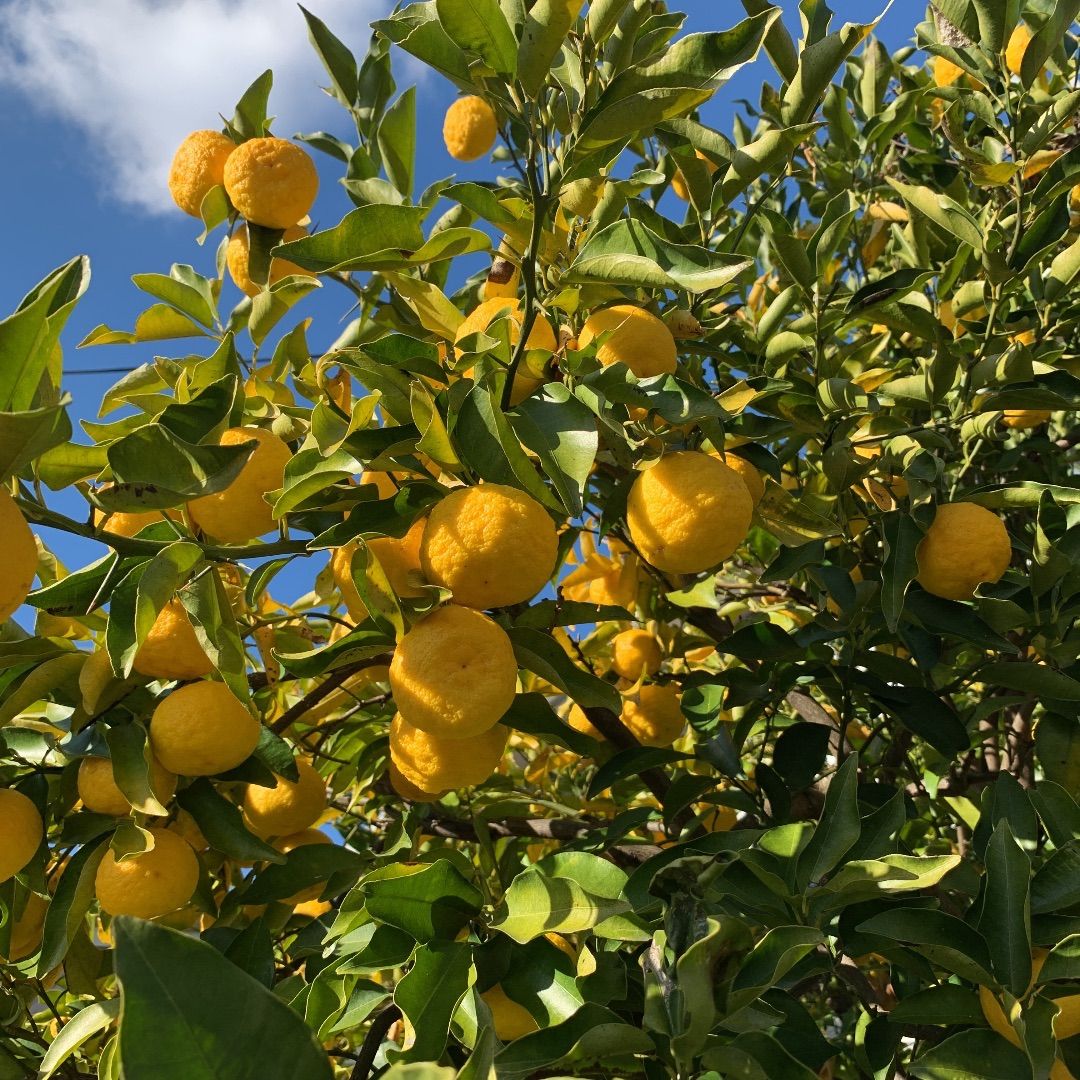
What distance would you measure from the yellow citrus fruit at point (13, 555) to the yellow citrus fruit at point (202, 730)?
0.37 m

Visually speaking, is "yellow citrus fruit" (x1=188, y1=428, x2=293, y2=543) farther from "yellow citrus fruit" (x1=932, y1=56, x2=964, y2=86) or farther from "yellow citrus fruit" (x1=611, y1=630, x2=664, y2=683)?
"yellow citrus fruit" (x1=932, y1=56, x2=964, y2=86)

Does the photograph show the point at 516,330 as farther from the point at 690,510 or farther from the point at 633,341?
the point at 690,510

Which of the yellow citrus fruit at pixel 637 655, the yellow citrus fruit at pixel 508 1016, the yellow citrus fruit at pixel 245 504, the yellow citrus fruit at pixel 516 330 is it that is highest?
the yellow citrus fruit at pixel 516 330

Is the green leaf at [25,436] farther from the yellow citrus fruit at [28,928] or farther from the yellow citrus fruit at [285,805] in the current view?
the yellow citrus fruit at [28,928]

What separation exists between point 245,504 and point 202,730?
292mm

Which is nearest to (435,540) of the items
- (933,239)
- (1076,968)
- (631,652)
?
(1076,968)

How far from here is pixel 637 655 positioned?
6.56 ft

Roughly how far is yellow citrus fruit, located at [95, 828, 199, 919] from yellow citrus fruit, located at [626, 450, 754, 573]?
0.74 meters

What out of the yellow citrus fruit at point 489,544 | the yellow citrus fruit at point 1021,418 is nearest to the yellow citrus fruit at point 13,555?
the yellow citrus fruit at point 489,544

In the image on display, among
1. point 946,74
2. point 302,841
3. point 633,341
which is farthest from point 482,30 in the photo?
point 946,74

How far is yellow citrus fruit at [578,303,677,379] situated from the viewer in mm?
1276

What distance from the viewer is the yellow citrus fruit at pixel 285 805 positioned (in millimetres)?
1536

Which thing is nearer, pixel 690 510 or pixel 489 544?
pixel 489 544

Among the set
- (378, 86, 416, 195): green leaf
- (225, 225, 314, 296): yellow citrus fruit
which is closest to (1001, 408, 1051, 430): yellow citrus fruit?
(378, 86, 416, 195): green leaf
